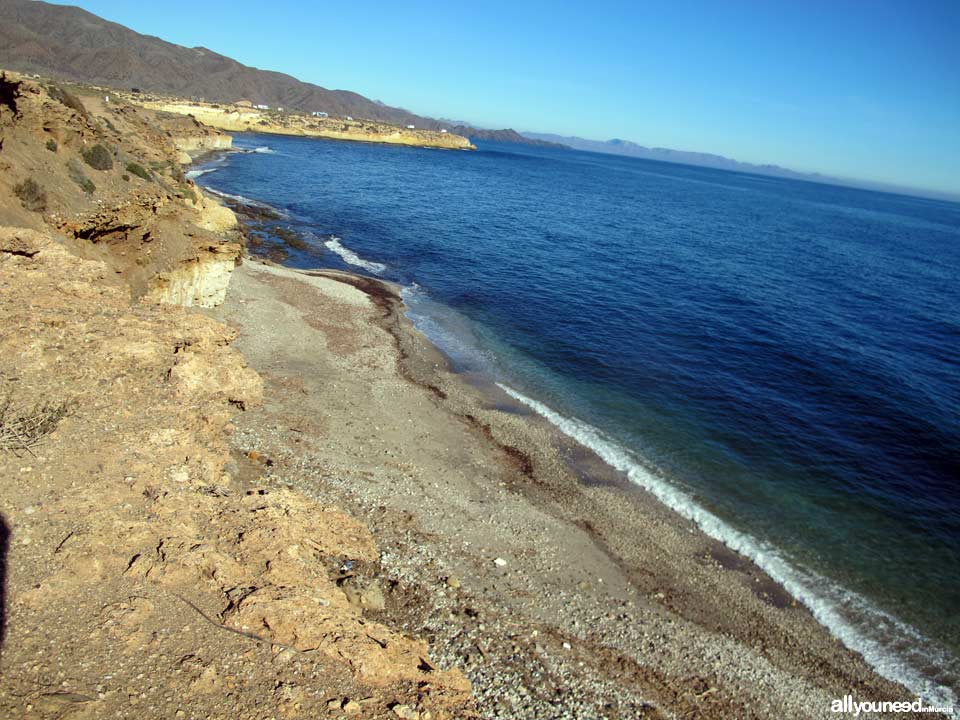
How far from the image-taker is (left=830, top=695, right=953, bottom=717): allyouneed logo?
39.4ft

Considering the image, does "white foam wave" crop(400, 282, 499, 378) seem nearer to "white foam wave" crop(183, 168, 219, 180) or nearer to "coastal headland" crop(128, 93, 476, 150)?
"white foam wave" crop(183, 168, 219, 180)

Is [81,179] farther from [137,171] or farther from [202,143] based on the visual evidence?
[202,143]

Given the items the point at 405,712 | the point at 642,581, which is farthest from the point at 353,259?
the point at 405,712

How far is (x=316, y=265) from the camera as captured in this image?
39.5 metres

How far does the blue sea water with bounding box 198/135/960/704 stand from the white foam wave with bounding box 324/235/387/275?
31 centimetres

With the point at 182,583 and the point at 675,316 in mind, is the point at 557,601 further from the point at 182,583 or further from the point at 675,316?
the point at 675,316

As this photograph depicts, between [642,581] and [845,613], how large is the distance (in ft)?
18.3

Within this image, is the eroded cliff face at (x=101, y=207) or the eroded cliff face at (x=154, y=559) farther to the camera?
the eroded cliff face at (x=101, y=207)

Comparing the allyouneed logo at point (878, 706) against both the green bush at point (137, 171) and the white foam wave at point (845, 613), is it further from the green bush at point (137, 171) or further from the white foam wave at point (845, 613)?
the green bush at point (137, 171)

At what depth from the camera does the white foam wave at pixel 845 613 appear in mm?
13094

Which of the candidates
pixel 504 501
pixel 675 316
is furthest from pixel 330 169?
pixel 504 501

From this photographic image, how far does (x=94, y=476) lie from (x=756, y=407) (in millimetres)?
24858

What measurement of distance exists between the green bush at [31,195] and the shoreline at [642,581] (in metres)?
10.2

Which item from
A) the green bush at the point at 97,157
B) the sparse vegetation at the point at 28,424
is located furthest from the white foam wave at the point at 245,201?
the sparse vegetation at the point at 28,424
